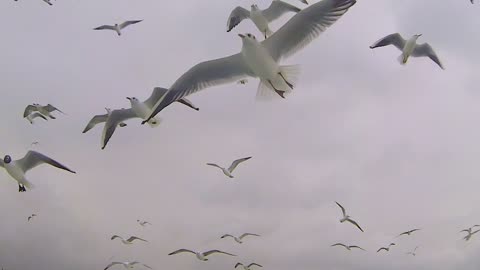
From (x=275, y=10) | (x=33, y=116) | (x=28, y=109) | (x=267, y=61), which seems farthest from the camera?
(x=33, y=116)

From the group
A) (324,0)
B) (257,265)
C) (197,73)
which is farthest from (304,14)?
(257,265)

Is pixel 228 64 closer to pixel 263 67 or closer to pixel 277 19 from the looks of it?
pixel 263 67

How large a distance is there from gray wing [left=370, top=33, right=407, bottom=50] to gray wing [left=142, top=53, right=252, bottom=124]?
4.81m

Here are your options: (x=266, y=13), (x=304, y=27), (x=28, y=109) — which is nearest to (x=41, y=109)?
(x=28, y=109)

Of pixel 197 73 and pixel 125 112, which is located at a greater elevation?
pixel 125 112

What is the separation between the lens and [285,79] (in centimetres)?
760

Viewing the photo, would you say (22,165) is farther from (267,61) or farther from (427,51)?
(427,51)

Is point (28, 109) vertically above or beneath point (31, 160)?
above

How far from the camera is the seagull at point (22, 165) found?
32.9ft

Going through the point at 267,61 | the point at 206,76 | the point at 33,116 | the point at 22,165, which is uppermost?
the point at 33,116

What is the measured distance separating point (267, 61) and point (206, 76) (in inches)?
38.8

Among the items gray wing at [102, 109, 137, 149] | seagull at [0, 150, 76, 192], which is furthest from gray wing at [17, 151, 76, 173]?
gray wing at [102, 109, 137, 149]

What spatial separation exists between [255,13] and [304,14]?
467 cm

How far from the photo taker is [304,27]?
7.22m
